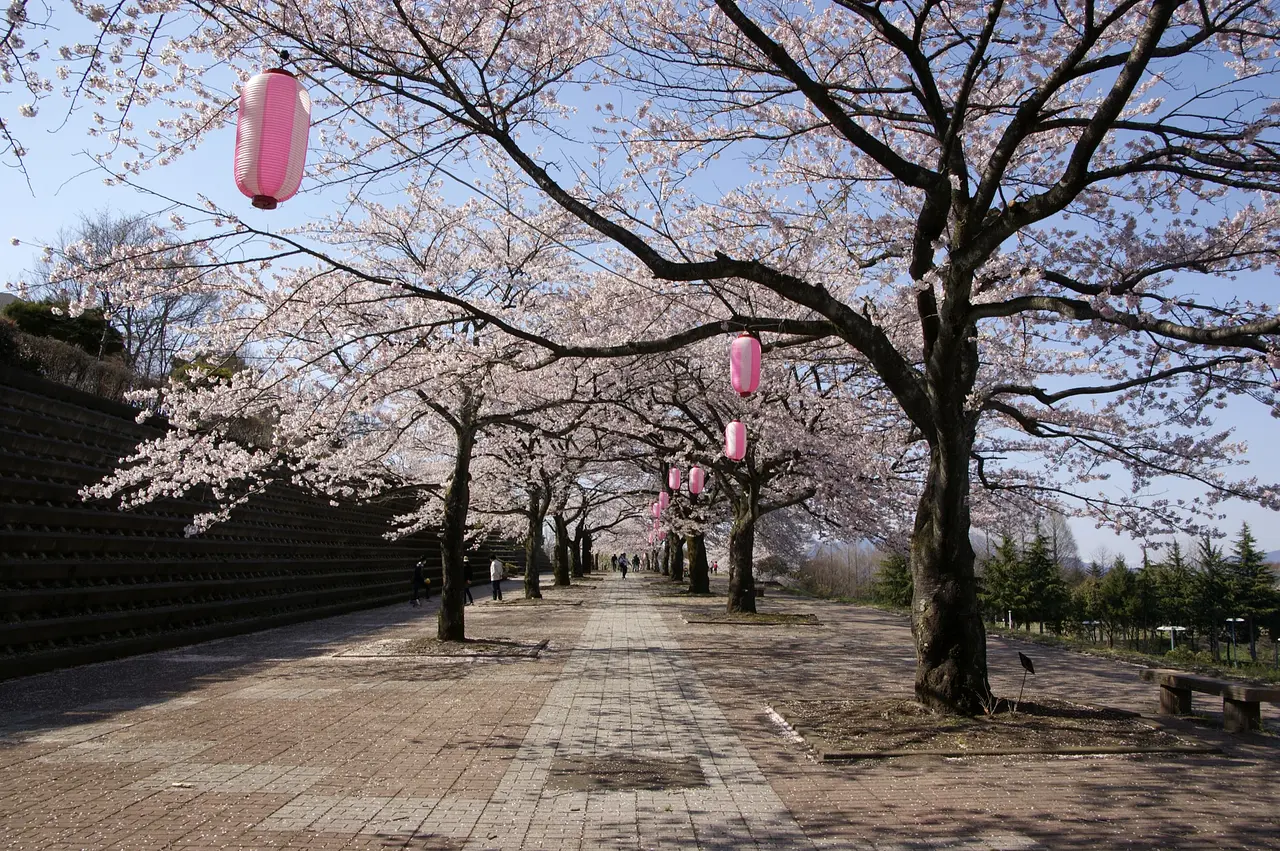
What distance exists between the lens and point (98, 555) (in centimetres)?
1030

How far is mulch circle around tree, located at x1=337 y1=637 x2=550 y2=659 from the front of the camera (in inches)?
454

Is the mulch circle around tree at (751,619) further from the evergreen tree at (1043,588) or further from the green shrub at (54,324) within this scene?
the green shrub at (54,324)

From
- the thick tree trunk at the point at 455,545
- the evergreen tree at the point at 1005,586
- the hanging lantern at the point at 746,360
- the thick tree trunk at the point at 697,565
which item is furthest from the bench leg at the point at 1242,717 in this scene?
the evergreen tree at the point at 1005,586

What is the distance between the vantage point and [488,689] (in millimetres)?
8844

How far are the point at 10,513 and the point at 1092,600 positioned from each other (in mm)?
32168

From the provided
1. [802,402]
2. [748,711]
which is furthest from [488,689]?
[802,402]

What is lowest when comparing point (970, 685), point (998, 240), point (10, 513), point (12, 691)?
point (12, 691)

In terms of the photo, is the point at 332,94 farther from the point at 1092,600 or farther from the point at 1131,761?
the point at 1092,600

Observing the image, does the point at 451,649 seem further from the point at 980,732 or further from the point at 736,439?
the point at 980,732

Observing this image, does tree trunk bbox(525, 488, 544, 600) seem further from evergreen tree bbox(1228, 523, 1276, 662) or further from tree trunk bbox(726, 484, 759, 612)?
evergreen tree bbox(1228, 523, 1276, 662)

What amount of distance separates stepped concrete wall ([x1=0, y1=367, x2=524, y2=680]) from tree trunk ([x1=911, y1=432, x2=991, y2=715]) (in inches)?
371

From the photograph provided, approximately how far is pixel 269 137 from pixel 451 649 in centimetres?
875

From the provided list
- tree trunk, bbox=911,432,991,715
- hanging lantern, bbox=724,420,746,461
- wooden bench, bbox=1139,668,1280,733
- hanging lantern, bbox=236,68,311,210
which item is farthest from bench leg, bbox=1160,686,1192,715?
hanging lantern, bbox=236,68,311,210

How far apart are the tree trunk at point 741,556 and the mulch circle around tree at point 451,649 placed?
21.9 feet
